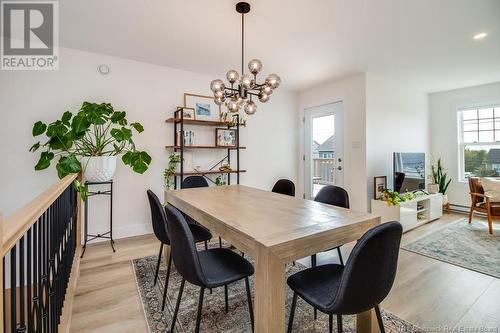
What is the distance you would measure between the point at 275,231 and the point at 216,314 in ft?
3.33

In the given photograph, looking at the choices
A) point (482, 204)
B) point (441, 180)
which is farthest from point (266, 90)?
point (441, 180)

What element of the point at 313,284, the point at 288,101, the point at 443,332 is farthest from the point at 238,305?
the point at 288,101

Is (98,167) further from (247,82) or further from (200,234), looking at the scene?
(247,82)

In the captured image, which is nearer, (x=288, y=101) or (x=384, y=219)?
(x=384, y=219)

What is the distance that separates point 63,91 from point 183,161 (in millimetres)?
1683

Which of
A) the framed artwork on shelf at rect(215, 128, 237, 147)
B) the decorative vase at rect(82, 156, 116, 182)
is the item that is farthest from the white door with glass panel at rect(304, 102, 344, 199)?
the decorative vase at rect(82, 156, 116, 182)

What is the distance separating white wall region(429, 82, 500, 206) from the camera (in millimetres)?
4770

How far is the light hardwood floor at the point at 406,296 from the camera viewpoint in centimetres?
177

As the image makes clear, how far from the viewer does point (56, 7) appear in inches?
87.7

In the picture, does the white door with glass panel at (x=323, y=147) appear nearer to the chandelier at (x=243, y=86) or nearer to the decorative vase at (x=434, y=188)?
the decorative vase at (x=434, y=188)

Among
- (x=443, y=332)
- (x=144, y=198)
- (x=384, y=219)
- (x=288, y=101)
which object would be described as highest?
(x=288, y=101)

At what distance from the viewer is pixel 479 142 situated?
477 cm

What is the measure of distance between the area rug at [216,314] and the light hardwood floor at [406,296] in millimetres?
89

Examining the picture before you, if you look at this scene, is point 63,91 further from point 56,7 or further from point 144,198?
point 144,198
